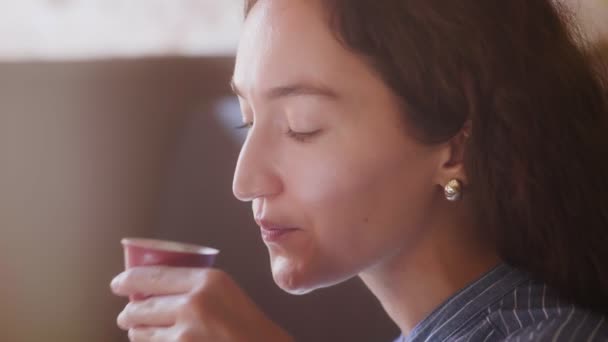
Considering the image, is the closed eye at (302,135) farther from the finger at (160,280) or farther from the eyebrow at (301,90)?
the finger at (160,280)

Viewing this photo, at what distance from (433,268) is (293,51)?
1.07 ft

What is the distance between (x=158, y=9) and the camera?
5.08 ft

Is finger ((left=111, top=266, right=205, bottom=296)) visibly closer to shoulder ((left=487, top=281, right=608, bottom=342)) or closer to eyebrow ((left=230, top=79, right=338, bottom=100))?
eyebrow ((left=230, top=79, right=338, bottom=100))

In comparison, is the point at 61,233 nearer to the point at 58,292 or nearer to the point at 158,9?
the point at 58,292

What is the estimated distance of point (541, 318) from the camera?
2.79 ft

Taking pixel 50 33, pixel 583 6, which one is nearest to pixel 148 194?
pixel 50 33

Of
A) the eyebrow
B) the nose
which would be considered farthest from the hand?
the eyebrow

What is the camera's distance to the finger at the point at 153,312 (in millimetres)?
864

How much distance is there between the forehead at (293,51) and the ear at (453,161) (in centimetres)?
15

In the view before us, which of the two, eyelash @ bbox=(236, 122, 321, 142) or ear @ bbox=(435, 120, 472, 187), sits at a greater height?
eyelash @ bbox=(236, 122, 321, 142)

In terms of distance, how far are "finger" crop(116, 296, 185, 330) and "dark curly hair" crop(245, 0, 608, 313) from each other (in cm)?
35

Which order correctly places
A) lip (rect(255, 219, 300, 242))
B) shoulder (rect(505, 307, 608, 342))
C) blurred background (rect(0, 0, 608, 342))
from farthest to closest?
blurred background (rect(0, 0, 608, 342)) → lip (rect(255, 219, 300, 242)) → shoulder (rect(505, 307, 608, 342))

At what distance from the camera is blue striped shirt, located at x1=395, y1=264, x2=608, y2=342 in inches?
32.4

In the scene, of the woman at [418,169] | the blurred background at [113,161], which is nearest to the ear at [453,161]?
the woman at [418,169]
